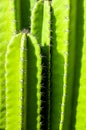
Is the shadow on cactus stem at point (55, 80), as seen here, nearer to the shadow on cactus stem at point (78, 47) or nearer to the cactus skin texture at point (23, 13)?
the shadow on cactus stem at point (78, 47)

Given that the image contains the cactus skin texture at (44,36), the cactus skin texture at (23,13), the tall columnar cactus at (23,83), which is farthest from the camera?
the cactus skin texture at (23,13)

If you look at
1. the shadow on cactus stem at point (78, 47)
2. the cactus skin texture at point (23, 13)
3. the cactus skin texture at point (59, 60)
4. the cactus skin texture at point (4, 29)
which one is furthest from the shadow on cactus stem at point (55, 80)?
the cactus skin texture at point (4, 29)

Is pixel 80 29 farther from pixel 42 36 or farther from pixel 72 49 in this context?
pixel 42 36

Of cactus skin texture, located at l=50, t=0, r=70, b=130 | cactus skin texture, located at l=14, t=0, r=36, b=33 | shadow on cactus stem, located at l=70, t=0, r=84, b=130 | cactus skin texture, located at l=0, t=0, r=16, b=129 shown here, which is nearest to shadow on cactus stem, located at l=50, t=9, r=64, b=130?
A: cactus skin texture, located at l=50, t=0, r=70, b=130

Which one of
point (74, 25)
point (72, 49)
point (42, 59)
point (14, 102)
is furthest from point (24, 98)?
point (74, 25)

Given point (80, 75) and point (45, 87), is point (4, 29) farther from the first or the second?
point (80, 75)

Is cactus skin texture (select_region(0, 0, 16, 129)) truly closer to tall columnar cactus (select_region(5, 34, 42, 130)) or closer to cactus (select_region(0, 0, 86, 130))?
cactus (select_region(0, 0, 86, 130))

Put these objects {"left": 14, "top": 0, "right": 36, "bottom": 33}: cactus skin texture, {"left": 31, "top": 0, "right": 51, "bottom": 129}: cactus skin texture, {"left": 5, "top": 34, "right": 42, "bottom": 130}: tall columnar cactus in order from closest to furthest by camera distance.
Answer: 1. {"left": 5, "top": 34, "right": 42, "bottom": 130}: tall columnar cactus
2. {"left": 31, "top": 0, "right": 51, "bottom": 129}: cactus skin texture
3. {"left": 14, "top": 0, "right": 36, "bottom": 33}: cactus skin texture

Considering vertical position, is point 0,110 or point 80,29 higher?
point 80,29
